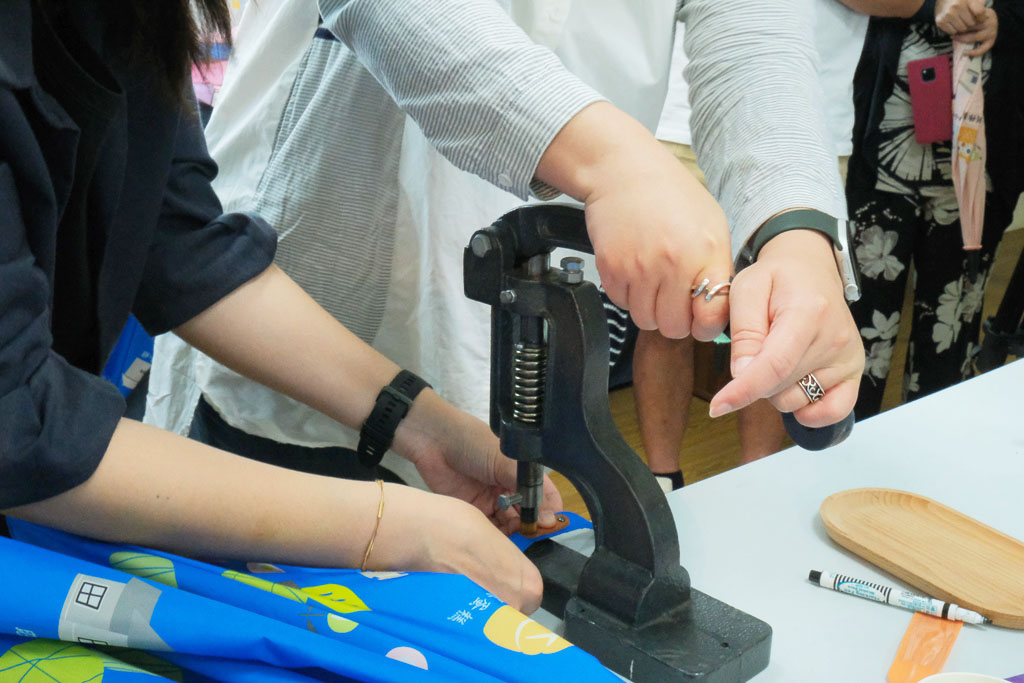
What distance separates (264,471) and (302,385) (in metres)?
0.29

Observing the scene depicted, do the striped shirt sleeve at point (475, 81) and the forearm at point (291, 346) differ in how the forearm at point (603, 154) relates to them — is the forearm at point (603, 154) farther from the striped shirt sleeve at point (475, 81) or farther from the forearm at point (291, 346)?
the forearm at point (291, 346)

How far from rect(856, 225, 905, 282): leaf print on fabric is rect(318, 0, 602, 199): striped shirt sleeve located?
5.00ft

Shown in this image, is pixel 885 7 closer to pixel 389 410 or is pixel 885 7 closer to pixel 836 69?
pixel 836 69

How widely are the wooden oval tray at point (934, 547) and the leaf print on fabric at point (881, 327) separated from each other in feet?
4.09

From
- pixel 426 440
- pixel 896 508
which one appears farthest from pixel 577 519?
pixel 896 508

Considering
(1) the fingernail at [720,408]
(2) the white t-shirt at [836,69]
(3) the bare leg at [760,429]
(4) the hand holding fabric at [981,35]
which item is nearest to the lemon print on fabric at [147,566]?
(1) the fingernail at [720,408]

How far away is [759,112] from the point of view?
88 centimetres

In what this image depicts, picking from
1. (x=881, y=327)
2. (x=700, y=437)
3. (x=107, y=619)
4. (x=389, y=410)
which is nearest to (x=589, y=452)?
(x=389, y=410)

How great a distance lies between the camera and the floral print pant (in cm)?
209

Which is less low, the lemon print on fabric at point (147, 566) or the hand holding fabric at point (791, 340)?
the hand holding fabric at point (791, 340)

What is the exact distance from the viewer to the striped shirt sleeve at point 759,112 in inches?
33.1

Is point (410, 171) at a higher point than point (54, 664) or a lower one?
higher

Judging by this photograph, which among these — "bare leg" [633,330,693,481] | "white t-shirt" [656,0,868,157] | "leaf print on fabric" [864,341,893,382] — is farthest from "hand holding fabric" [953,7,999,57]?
"bare leg" [633,330,693,481]

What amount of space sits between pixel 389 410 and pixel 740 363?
47 centimetres
